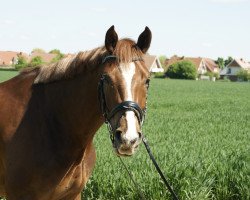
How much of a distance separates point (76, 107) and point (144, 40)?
0.87 meters

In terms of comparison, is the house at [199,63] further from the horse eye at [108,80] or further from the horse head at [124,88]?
the horse eye at [108,80]

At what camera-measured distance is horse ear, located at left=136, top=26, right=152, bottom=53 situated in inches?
126

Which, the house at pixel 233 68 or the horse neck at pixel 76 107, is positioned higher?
the horse neck at pixel 76 107

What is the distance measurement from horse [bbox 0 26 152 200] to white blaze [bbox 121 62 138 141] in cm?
15

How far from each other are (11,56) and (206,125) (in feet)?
356

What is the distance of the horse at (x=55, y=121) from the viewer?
11.1ft

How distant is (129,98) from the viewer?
2.92 metres

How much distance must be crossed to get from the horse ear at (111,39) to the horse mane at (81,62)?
0.03 meters

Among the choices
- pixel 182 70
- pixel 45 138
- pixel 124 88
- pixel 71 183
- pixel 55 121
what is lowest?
pixel 182 70

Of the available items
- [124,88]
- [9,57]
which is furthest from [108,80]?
[9,57]

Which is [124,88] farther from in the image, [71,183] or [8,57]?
[8,57]

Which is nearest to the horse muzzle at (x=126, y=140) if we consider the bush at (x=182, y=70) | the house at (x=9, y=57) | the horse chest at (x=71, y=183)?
the horse chest at (x=71, y=183)

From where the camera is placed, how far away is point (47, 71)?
3.83 m

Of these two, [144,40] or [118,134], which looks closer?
[118,134]
